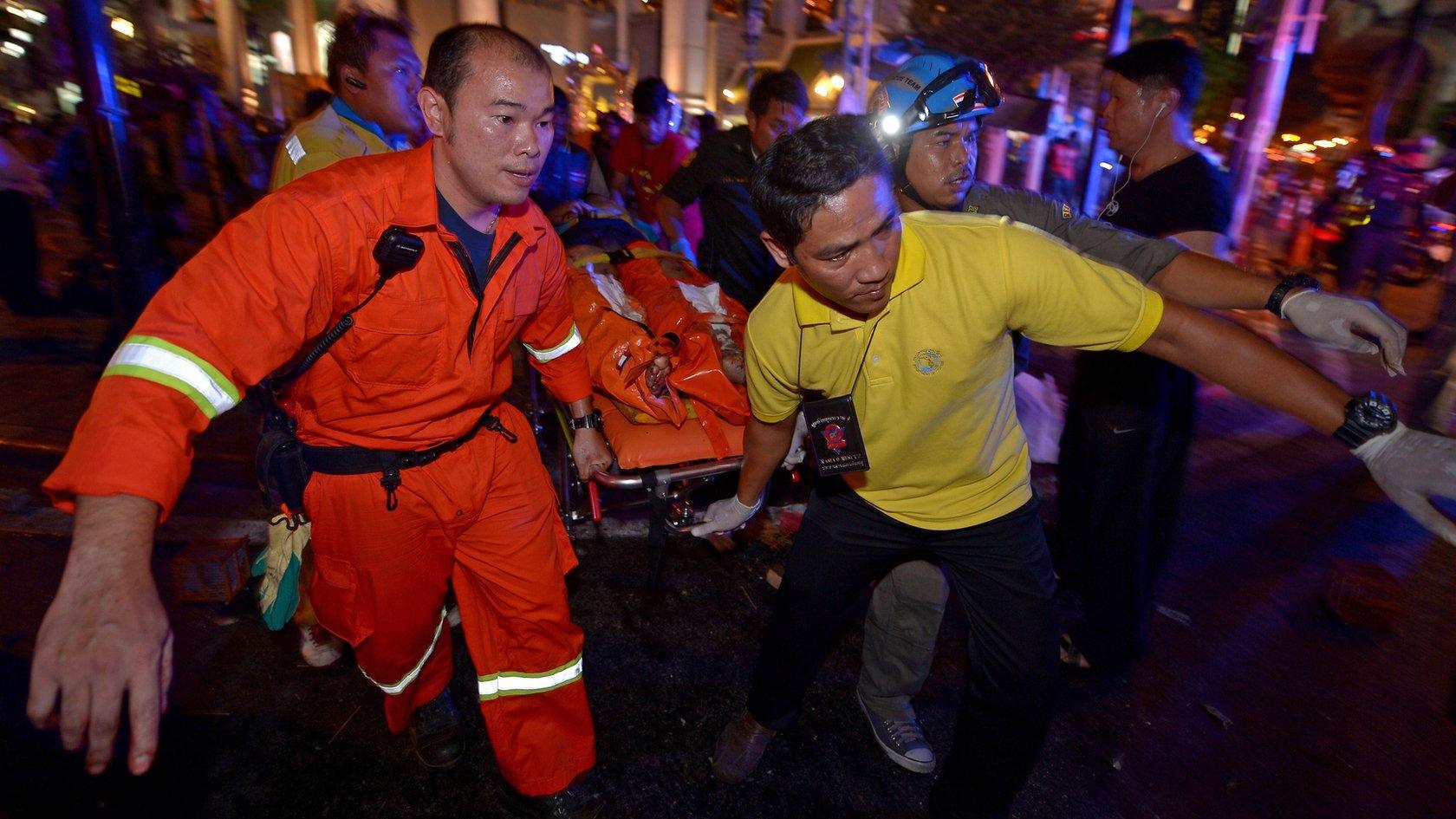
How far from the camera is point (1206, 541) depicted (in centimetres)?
432

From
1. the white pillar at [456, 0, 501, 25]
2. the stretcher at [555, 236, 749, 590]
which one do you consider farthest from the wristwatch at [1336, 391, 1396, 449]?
the white pillar at [456, 0, 501, 25]

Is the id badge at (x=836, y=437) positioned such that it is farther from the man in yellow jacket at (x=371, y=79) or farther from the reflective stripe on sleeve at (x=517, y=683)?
the man in yellow jacket at (x=371, y=79)

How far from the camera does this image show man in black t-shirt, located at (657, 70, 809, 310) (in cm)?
419

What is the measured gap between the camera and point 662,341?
3.21 metres

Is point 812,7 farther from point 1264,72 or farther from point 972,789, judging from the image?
point 972,789

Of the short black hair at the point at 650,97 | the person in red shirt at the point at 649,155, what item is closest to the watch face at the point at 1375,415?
the person in red shirt at the point at 649,155

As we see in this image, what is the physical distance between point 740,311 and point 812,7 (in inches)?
1221

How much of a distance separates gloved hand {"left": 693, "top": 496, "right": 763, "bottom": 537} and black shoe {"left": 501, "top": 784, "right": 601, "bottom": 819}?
93cm

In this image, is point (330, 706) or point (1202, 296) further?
point (330, 706)

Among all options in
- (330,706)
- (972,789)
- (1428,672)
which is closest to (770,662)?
(972,789)

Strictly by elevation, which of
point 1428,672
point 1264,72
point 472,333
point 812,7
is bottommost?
point 1428,672

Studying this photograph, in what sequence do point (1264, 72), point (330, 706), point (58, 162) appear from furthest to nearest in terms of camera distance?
point (1264, 72) < point (58, 162) < point (330, 706)

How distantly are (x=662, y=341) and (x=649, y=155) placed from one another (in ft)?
12.9

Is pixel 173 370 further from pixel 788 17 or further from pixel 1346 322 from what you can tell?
pixel 788 17
